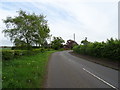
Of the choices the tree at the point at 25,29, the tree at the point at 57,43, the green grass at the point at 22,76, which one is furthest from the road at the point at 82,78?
the tree at the point at 57,43

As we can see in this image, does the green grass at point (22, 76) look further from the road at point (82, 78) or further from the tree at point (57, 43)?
the tree at point (57, 43)

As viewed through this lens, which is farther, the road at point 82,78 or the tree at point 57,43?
the tree at point 57,43

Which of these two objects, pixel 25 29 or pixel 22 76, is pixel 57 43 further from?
pixel 22 76

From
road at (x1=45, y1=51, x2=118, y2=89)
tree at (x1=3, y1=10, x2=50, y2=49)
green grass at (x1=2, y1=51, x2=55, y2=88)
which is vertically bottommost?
road at (x1=45, y1=51, x2=118, y2=89)

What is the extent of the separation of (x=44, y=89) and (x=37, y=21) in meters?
27.4

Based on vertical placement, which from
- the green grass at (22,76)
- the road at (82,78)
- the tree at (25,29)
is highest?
the tree at (25,29)

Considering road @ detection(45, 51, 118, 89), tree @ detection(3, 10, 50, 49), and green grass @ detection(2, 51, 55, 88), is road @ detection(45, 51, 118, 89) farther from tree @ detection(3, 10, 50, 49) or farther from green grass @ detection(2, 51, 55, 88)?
tree @ detection(3, 10, 50, 49)

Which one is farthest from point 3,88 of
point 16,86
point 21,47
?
point 21,47

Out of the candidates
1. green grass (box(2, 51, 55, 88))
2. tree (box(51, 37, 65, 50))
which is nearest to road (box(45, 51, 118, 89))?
green grass (box(2, 51, 55, 88))

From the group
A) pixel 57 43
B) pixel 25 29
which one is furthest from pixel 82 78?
pixel 57 43

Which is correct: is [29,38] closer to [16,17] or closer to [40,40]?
[40,40]

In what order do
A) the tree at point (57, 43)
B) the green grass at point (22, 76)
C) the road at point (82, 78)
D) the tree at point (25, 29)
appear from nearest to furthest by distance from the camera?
1. the green grass at point (22, 76)
2. the road at point (82, 78)
3. the tree at point (25, 29)
4. the tree at point (57, 43)

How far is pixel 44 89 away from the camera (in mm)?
7242

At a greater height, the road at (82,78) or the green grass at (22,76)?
the green grass at (22,76)
